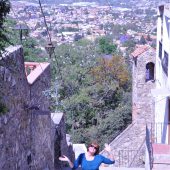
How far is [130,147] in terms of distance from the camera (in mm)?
22562

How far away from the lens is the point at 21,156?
9.62 metres

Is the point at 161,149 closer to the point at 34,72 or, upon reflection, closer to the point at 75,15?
the point at 34,72

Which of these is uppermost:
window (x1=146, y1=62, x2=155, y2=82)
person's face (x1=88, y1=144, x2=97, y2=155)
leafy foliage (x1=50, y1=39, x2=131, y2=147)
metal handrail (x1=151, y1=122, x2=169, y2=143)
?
person's face (x1=88, y1=144, x2=97, y2=155)

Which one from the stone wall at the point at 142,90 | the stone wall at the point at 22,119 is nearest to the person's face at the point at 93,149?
the stone wall at the point at 22,119

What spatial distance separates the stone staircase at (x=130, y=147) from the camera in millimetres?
21219

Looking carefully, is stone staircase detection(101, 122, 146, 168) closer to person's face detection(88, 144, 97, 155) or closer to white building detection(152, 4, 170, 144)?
white building detection(152, 4, 170, 144)

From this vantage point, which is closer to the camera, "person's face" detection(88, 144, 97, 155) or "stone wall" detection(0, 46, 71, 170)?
"person's face" detection(88, 144, 97, 155)

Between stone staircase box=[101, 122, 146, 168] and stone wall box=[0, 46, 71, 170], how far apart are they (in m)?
8.55

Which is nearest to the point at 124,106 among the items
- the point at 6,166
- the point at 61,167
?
the point at 61,167

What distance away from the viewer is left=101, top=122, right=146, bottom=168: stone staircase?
69.6 feet

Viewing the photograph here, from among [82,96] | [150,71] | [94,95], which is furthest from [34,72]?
[94,95]

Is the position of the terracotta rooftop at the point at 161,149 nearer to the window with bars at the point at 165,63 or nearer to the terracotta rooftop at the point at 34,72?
the terracotta rooftop at the point at 34,72

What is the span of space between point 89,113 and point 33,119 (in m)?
25.0

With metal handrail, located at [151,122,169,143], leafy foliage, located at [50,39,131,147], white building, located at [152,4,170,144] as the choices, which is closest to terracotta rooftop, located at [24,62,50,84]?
white building, located at [152,4,170,144]
